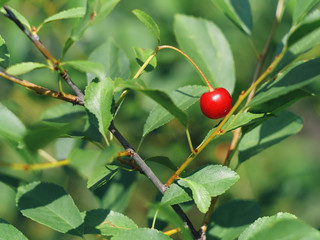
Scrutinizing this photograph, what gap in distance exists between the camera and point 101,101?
0.87 metres

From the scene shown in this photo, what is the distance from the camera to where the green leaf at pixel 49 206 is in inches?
38.8

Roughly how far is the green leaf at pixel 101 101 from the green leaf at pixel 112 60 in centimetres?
26

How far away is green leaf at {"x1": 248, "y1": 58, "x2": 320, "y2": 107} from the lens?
32.4 inches

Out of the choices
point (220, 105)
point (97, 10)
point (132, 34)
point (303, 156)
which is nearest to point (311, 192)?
point (303, 156)

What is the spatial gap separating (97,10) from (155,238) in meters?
0.46

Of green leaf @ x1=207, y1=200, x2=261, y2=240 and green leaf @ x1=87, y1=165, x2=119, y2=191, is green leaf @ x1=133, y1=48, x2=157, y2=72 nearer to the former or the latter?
green leaf @ x1=87, y1=165, x2=119, y2=191

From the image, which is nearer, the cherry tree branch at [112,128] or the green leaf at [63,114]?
the cherry tree branch at [112,128]

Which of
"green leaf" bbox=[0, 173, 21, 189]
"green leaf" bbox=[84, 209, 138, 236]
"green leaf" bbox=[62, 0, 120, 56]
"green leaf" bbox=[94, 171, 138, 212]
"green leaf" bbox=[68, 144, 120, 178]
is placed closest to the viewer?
"green leaf" bbox=[68, 144, 120, 178]

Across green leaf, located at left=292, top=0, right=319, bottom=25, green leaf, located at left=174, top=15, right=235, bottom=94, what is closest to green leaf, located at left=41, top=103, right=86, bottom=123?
green leaf, located at left=174, top=15, right=235, bottom=94

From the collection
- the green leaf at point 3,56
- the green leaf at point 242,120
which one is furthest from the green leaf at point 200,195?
the green leaf at point 3,56

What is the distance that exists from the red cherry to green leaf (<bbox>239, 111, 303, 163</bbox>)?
0.67 feet

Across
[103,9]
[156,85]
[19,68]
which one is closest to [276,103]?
[103,9]

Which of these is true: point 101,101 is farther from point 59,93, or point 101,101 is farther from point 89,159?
point 89,159

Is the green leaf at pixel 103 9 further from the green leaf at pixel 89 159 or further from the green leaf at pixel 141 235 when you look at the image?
the green leaf at pixel 141 235
